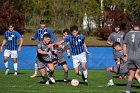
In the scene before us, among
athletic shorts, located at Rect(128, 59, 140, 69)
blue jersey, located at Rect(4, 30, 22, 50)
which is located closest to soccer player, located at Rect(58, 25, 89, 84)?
athletic shorts, located at Rect(128, 59, 140, 69)

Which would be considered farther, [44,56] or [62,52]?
[62,52]

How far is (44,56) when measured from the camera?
50.8 ft

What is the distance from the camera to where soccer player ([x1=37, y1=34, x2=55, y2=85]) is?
15055mm

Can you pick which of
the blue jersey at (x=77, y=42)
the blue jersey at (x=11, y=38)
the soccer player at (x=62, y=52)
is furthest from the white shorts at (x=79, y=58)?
the blue jersey at (x=11, y=38)

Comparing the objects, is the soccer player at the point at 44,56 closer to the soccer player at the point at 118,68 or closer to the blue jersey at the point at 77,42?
the blue jersey at the point at 77,42

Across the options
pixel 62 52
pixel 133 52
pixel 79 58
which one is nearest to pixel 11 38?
pixel 62 52

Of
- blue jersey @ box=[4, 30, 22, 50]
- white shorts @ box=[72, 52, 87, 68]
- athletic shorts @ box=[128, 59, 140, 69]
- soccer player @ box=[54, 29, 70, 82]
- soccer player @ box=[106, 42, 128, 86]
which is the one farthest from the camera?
blue jersey @ box=[4, 30, 22, 50]

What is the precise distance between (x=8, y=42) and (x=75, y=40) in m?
4.82

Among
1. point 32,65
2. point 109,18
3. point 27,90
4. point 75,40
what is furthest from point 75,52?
point 109,18

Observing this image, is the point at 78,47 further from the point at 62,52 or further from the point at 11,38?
the point at 11,38

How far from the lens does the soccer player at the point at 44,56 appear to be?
49.4ft

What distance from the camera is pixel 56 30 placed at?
1842 inches

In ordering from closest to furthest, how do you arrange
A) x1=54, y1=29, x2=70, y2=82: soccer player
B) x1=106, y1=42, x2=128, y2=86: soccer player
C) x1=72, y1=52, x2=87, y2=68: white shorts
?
x1=106, y1=42, x2=128, y2=86: soccer player, x1=72, y1=52, x2=87, y2=68: white shorts, x1=54, y1=29, x2=70, y2=82: soccer player

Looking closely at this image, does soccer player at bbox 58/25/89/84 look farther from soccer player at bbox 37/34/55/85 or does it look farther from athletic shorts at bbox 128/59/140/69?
athletic shorts at bbox 128/59/140/69
